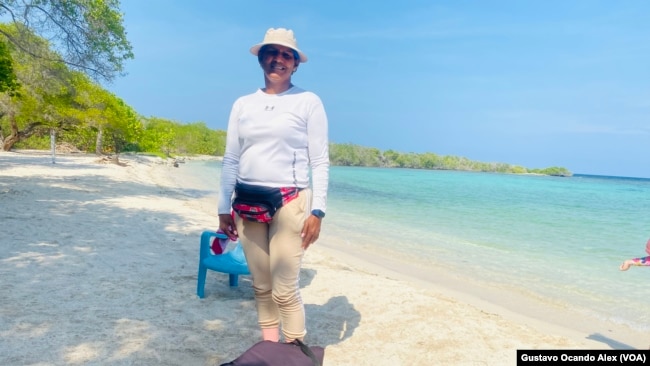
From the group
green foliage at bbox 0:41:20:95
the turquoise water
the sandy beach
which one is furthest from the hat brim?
green foliage at bbox 0:41:20:95

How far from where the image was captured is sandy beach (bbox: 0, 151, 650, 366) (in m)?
3.10

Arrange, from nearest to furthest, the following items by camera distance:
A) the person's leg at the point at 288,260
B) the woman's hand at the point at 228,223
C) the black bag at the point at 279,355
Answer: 1. the black bag at the point at 279,355
2. the person's leg at the point at 288,260
3. the woman's hand at the point at 228,223

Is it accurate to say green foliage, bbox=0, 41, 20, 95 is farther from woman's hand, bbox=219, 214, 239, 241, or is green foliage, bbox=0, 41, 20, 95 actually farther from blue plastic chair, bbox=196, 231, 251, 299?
woman's hand, bbox=219, 214, 239, 241

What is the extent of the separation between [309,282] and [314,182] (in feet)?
10.4

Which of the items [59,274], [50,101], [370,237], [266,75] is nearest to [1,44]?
[59,274]

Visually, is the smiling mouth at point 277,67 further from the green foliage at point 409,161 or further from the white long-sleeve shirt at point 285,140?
the green foliage at point 409,161

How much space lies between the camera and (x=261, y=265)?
97.6 inches

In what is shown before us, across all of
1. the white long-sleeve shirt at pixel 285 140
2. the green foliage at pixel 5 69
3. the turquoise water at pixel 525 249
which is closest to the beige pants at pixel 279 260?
the white long-sleeve shirt at pixel 285 140

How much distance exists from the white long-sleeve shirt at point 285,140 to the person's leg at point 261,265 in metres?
0.27

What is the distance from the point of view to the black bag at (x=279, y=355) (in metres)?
2.18

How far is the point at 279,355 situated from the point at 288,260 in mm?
498

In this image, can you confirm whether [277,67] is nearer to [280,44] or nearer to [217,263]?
[280,44]

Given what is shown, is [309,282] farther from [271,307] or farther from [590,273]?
[590,273]

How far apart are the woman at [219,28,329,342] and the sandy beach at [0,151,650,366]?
113 centimetres
